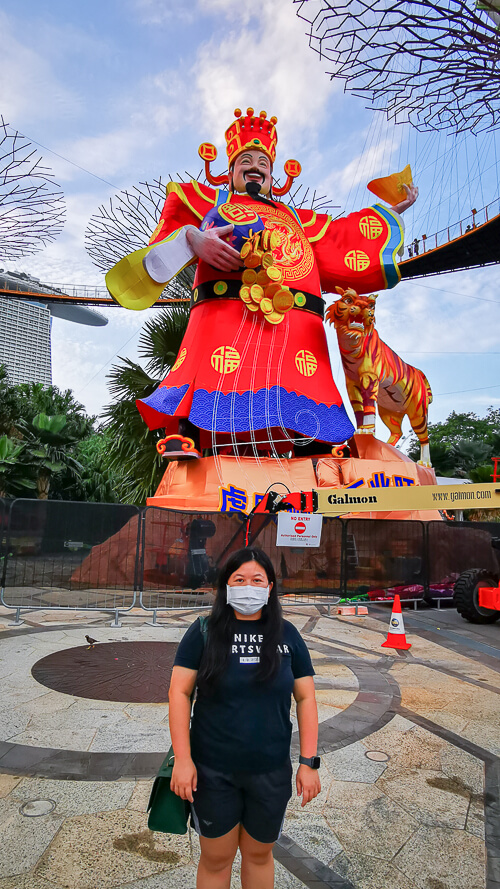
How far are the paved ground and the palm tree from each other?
31.0 ft

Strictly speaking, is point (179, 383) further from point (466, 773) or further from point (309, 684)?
point (309, 684)

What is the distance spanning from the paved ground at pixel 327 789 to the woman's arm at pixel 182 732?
834mm

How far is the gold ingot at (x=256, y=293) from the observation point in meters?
11.3

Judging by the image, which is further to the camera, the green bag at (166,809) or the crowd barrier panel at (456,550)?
the crowd barrier panel at (456,550)

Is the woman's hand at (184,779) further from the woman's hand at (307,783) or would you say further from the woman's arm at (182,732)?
the woman's hand at (307,783)

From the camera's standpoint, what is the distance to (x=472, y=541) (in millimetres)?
10930

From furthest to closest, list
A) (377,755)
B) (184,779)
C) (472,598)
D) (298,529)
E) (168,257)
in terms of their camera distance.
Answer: (168,257)
(472,598)
(298,529)
(377,755)
(184,779)

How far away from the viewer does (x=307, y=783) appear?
1918 millimetres

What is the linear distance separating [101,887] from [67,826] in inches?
19.6

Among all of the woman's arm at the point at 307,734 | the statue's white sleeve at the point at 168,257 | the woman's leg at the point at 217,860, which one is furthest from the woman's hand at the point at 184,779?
the statue's white sleeve at the point at 168,257

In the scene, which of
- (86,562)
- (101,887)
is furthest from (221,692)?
(86,562)

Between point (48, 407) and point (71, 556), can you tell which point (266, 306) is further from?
point (48, 407)

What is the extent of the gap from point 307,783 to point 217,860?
382 millimetres

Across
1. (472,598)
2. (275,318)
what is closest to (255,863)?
(472,598)
